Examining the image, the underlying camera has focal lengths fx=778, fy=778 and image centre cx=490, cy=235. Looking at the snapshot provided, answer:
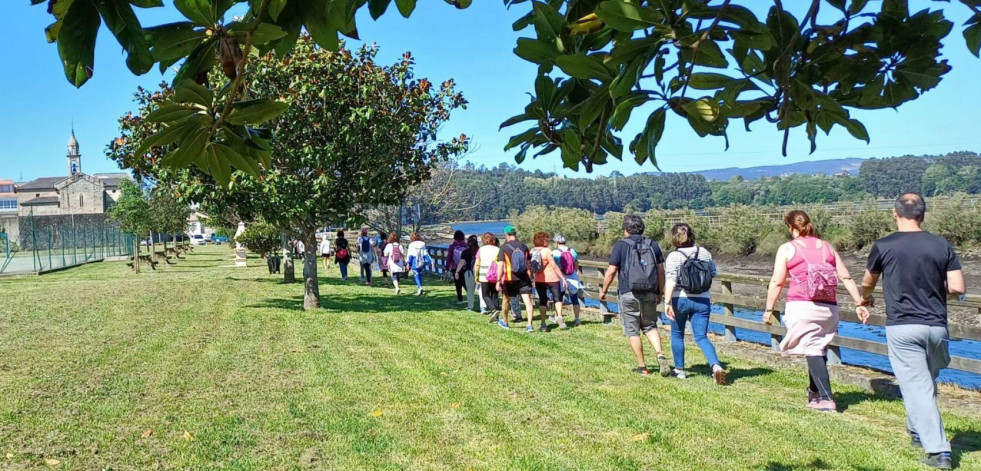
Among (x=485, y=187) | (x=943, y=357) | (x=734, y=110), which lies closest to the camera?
(x=734, y=110)

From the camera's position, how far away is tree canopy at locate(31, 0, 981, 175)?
53.2 inches

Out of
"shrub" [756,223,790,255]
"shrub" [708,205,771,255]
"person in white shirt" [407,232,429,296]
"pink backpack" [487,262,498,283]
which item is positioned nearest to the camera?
"pink backpack" [487,262,498,283]

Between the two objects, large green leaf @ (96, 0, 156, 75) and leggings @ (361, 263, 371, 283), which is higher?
large green leaf @ (96, 0, 156, 75)

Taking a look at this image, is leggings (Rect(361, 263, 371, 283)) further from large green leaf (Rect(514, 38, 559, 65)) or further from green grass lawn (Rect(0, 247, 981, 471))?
large green leaf (Rect(514, 38, 559, 65))

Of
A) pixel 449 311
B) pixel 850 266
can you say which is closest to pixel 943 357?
pixel 449 311

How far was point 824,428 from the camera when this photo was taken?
5945 millimetres

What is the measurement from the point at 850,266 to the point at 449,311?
2275 centimetres

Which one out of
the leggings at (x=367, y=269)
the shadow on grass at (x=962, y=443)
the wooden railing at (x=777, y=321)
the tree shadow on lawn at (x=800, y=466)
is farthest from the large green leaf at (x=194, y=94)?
the leggings at (x=367, y=269)

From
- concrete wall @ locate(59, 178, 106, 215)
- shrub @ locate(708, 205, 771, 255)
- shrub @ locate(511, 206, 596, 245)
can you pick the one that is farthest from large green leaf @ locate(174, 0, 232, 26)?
concrete wall @ locate(59, 178, 106, 215)

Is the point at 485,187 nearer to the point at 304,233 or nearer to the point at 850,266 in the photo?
the point at 850,266

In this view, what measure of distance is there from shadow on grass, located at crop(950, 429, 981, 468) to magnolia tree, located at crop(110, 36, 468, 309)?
9900mm

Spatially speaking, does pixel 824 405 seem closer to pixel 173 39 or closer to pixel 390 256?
pixel 173 39

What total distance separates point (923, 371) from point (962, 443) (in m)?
0.95

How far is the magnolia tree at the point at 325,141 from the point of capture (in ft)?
43.6
